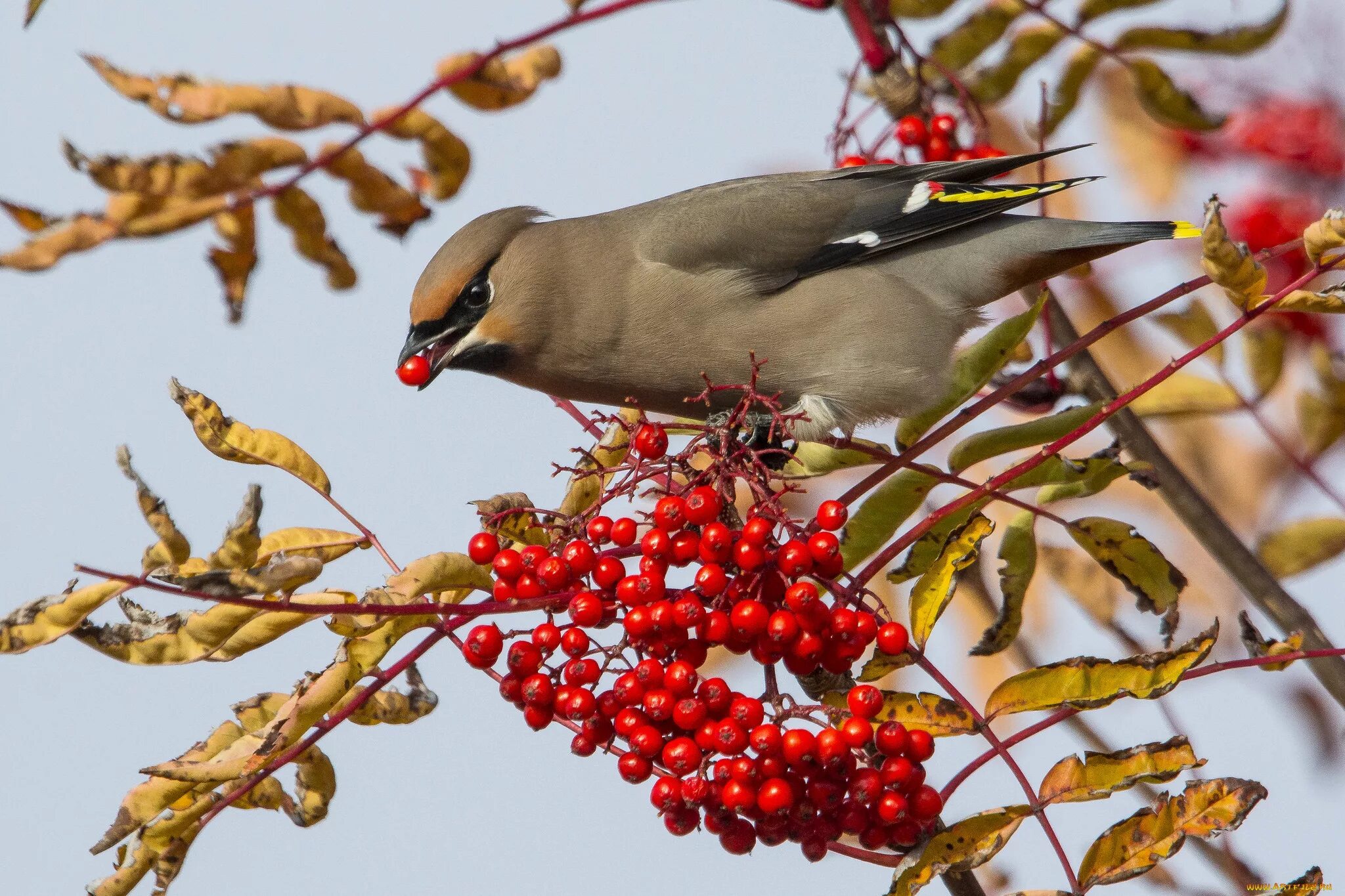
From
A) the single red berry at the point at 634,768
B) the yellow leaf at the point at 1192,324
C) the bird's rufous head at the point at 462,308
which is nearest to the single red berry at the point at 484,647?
the single red berry at the point at 634,768

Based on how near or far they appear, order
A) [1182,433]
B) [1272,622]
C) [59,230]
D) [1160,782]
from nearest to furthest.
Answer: [59,230], [1160,782], [1272,622], [1182,433]

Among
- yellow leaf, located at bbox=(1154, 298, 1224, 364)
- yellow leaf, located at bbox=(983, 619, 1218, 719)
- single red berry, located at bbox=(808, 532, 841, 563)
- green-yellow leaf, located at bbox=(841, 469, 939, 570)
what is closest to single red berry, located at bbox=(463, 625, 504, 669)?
single red berry, located at bbox=(808, 532, 841, 563)

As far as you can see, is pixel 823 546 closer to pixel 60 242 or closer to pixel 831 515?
pixel 831 515

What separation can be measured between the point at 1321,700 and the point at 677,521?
76.1 inches

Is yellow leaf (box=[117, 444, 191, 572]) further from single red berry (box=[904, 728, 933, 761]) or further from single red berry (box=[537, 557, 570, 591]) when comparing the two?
single red berry (box=[904, 728, 933, 761])

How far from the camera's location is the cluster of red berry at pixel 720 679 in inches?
83.0

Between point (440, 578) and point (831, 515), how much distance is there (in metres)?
0.59

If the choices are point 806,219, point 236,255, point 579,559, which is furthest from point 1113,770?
point 806,219

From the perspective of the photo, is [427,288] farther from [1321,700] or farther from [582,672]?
[1321,700]

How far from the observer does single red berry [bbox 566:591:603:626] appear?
221 cm

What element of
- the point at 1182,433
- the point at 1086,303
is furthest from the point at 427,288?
the point at 1182,433

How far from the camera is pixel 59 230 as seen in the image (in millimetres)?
1871

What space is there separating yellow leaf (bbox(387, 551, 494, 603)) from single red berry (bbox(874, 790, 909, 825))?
688 millimetres

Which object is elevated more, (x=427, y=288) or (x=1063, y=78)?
(x=1063, y=78)
